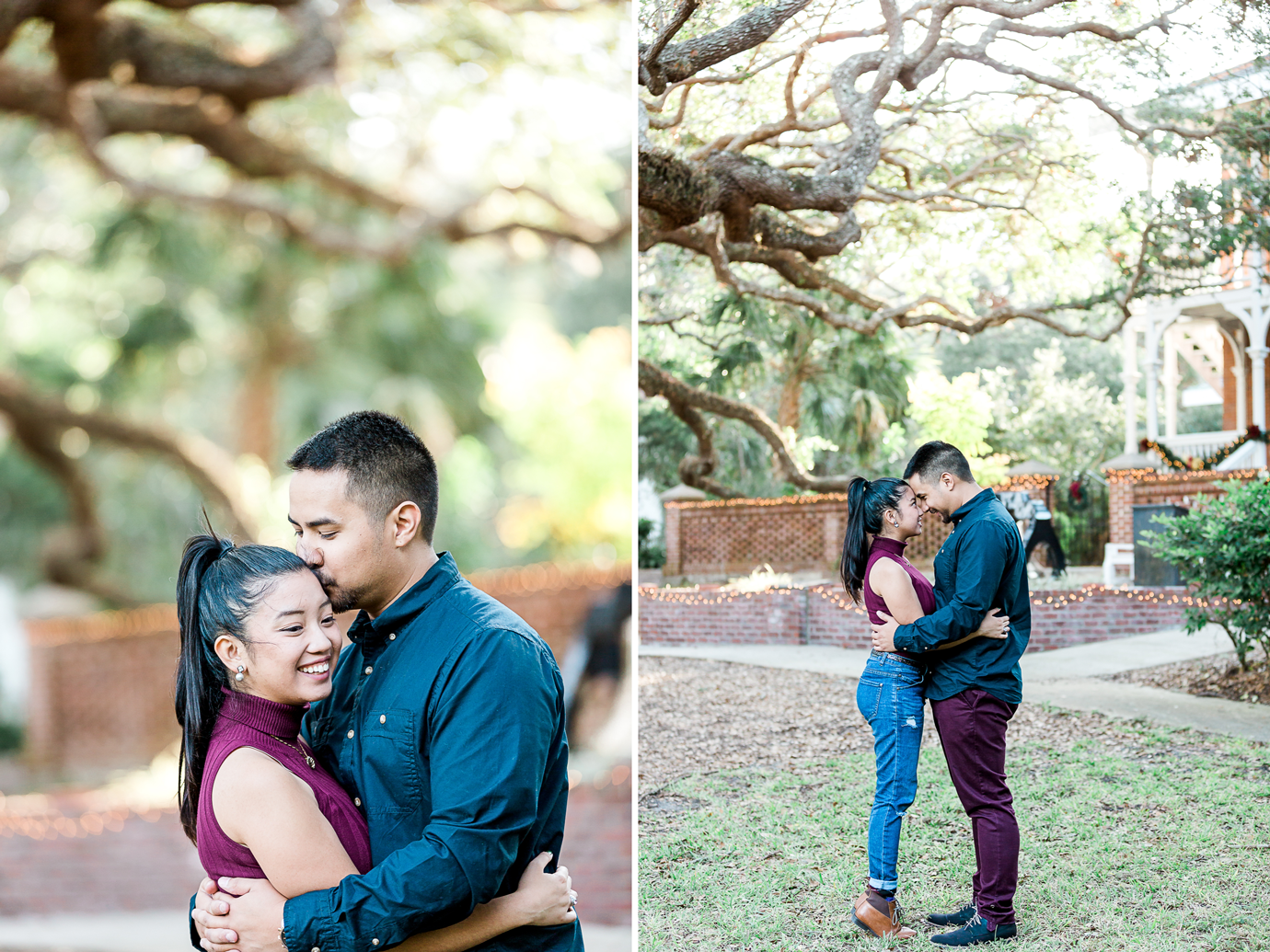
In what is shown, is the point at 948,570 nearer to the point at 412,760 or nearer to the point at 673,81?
the point at 412,760

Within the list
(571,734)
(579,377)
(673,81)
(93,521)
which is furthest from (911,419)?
(93,521)

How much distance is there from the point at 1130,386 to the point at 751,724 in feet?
4.48

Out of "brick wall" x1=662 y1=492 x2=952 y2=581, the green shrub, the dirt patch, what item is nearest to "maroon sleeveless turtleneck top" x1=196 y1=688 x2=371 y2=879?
the dirt patch

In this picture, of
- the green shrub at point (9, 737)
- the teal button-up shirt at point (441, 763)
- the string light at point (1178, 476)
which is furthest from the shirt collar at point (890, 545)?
the green shrub at point (9, 737)

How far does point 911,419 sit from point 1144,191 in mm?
828

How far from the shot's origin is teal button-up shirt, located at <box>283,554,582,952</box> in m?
1.22

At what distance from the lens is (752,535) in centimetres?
327

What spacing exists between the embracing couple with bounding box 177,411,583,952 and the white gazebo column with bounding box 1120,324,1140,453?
6.49 ft

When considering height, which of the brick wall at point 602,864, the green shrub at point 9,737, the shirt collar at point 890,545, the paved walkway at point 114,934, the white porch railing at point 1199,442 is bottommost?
the green shrub at point 9,737

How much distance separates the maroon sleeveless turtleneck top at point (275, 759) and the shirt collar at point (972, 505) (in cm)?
→ 150

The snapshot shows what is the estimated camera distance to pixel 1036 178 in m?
2.87

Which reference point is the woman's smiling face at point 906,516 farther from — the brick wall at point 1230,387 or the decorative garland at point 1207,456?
the brick wall at point 1230,387

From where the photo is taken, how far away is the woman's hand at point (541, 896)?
1.36m

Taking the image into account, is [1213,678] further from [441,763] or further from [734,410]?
[441,763]
